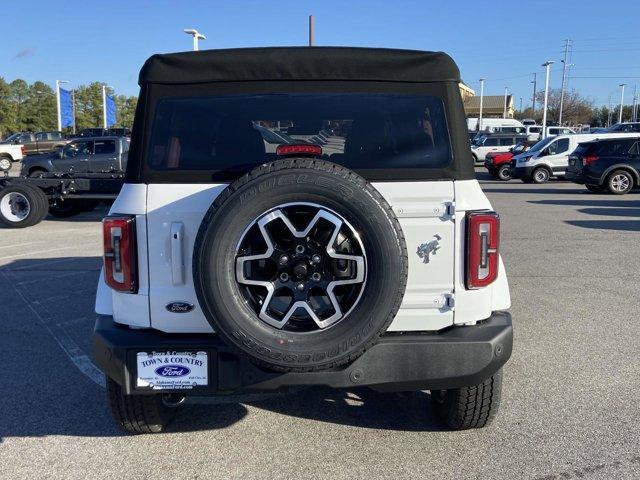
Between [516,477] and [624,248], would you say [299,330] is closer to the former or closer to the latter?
[516,477]

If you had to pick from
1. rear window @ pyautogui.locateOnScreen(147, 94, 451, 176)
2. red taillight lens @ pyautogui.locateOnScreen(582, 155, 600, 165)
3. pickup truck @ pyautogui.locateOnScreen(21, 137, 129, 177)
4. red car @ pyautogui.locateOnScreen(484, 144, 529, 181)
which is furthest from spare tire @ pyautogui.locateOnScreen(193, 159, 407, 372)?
red car @ pyautogui.locateOnScreen(484, 144, 529, 181)

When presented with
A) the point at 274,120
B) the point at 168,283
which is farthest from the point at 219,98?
the point at 168,283

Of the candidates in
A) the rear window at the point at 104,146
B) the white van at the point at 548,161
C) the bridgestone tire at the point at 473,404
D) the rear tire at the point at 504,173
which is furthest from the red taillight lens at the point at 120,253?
the rear tire at the point at 504,173

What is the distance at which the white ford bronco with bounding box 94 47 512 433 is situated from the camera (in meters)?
2.72

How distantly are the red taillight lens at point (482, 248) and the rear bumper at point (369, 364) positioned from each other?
0.29m

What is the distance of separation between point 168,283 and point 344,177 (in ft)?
3.39

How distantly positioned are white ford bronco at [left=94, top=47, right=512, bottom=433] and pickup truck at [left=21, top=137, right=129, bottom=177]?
13.9 m

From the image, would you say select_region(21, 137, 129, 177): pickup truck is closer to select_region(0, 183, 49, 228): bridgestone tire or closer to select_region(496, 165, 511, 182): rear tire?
select_region(0, 183, 49, 228): bridgestone tire

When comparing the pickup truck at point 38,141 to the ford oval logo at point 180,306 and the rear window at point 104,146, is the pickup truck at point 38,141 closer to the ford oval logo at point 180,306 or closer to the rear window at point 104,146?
the rear window at point 104,146

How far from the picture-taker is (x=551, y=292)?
267 inches

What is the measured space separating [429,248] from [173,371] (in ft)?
4.57

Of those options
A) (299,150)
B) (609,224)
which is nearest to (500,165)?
(609,224)

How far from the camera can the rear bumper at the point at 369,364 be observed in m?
2.90

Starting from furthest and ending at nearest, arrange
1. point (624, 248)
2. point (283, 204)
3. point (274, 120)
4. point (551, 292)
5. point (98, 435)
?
point (624, 248), point (551, 292), point (98, 435), point (274, 120), point (283, 204)
